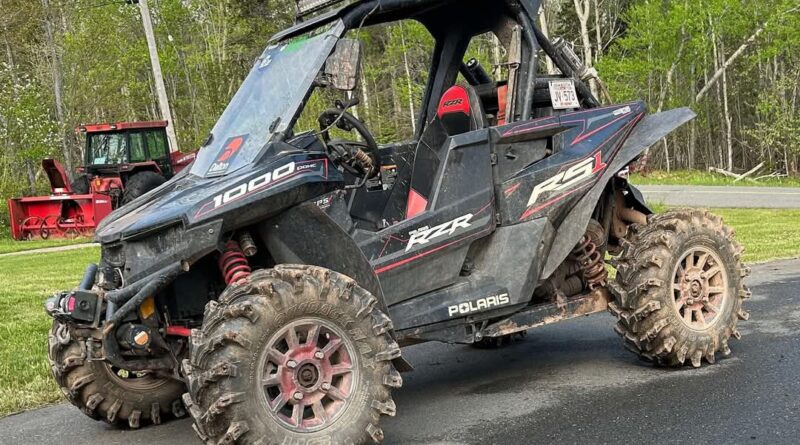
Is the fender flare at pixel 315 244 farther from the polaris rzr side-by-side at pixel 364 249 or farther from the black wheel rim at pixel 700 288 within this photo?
the black wheel rim at pixel 700 288

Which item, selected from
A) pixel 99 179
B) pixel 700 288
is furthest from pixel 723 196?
pixel 700 288

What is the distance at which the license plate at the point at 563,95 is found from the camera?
634 centimetres

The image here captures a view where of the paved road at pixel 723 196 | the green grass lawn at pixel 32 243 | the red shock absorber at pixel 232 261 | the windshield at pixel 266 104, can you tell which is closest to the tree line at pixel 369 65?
the paved road at pixel 723 196

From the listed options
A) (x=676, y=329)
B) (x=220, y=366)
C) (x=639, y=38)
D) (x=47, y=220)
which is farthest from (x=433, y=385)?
(x=639, y=38)

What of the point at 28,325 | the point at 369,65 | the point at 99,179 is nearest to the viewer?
Result: the point at 28,325

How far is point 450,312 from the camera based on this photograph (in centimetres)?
547

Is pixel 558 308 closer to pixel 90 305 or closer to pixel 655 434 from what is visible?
pixel 655 434

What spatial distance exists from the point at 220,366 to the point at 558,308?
8.88ft

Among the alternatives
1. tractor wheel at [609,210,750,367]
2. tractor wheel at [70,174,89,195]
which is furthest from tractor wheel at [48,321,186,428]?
tractor wheel at [70,174,89,195]

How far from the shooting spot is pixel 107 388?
5.63m

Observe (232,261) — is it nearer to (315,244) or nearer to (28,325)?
(315,244)

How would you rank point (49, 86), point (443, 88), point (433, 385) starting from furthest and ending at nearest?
point (49, 86), point (443, 88), point (433, 385)

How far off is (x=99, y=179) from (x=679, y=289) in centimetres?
2189

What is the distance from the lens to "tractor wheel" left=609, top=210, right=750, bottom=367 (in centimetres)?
611
